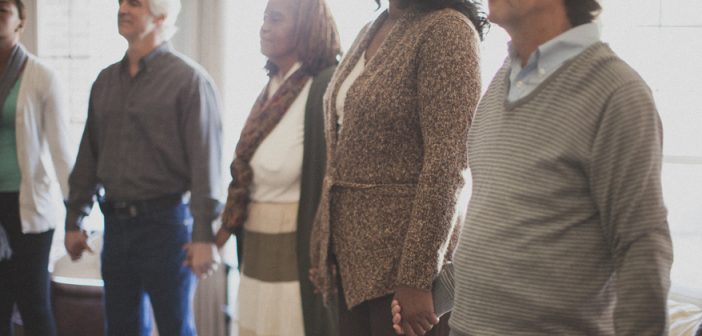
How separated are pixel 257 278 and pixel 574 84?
1.27 meters

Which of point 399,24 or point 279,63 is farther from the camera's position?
point 279,63

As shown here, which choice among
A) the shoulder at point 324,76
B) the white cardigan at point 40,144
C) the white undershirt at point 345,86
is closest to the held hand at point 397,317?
the white undershirt at point 345,86

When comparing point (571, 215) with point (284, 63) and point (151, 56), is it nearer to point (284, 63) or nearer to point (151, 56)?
point (284, 63)

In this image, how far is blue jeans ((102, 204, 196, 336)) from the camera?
7.22 feet

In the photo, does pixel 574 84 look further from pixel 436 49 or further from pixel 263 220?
pixel 263 220

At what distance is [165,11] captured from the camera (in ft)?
7.63

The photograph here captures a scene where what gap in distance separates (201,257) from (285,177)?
1.14ft

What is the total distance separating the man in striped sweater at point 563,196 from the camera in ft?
3.15

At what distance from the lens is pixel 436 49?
135 centimetres

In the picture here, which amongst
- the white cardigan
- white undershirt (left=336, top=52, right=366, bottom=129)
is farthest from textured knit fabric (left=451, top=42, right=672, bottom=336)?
the white cardigan

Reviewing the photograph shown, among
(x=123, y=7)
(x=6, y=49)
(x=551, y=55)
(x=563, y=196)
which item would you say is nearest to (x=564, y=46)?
(x=551, y=55)

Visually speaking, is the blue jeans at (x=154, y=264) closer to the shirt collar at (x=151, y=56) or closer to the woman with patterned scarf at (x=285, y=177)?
the woman with patterned scarf at (x=285, y=177)

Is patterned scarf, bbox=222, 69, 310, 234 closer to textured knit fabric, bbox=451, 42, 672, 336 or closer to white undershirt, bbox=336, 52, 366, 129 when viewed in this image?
white undershirt, bbox=336, 52, 366, 129

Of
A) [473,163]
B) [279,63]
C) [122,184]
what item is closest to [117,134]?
[122,184]
